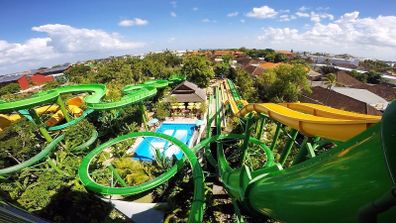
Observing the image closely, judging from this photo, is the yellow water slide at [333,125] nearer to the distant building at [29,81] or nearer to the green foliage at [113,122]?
the green foliage at [113,122]

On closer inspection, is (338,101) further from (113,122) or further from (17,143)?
(17,143)

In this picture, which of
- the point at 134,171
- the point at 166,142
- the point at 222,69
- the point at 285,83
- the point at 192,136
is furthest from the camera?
the point at 222,69

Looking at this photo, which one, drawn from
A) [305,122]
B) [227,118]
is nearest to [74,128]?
[227,118]

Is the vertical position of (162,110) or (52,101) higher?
(52,101)

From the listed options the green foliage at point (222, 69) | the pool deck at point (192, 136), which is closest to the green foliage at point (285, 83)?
the pool deck at point (192, 136)

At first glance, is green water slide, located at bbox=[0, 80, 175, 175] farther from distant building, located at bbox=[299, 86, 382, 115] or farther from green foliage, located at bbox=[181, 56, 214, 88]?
distant building, located at bbox=[299, 86, 382, 115]

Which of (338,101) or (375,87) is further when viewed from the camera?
(375,87)

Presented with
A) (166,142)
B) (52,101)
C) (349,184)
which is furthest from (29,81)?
(349,184)

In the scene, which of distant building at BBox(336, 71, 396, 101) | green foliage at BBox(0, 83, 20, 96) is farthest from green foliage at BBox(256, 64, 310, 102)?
green foliage at BBox(0, 83, 20, 96)
